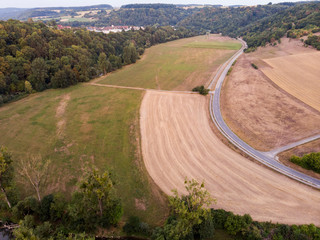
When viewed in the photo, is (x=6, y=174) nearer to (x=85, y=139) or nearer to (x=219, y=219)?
(x=85, y=139)

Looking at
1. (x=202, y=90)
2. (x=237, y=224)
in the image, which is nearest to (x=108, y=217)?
(x=237, y=224)

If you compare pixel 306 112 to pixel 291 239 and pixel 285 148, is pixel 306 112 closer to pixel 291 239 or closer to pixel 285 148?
pixel 285 148

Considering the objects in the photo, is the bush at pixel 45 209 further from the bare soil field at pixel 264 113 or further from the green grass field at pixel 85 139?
the bare soil field at pixel 264 113

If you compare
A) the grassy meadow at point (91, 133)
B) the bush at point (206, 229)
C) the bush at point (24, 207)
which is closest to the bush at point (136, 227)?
the grassy meadow at point (91, 133)

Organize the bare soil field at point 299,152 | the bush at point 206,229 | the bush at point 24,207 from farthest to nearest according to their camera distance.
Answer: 1. the bare soil field at point 299,152
2. the bush at point 24,207
3. the bush at point 206,229

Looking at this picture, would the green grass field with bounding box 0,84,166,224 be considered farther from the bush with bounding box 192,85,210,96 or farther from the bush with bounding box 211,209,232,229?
the bush with bounding box 192,85,210,96

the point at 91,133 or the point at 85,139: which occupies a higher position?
the point at 91,133
